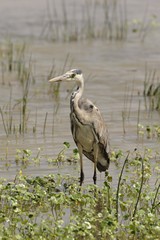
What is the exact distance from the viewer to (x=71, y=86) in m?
13.6

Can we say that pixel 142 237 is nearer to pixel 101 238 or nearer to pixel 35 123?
pixel 101 238

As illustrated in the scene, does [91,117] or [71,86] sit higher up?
[91,117]

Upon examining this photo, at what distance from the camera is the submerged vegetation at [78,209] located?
6.49 metres

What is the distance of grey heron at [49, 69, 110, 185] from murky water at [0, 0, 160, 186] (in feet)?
1.22

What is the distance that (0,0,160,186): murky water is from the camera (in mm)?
10125

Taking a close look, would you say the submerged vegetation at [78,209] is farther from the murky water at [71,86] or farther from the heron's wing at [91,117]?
the murky water at [71,86]

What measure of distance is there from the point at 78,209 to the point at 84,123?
1.36 m

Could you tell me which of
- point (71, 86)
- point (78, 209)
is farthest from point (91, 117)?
point (71, 86)

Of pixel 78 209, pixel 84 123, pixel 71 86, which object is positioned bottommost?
pixel 71 86

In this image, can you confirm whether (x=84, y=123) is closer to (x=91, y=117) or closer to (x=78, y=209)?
(x=91, y=117)

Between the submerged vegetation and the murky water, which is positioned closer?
the submerged vegetation

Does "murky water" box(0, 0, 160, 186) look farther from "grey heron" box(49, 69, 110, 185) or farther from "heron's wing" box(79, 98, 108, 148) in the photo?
"heron's wing" box(79, 98, 108, 148)

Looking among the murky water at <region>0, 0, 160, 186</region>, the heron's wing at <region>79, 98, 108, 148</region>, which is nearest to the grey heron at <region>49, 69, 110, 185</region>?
the heron's wing at <region>79, 98, 108, 148</region>

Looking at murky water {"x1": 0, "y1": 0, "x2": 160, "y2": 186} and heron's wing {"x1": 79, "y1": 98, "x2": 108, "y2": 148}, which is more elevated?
heron's wing {"x1": 79, "y1": 98, "x2": 108, "y2": 148}
